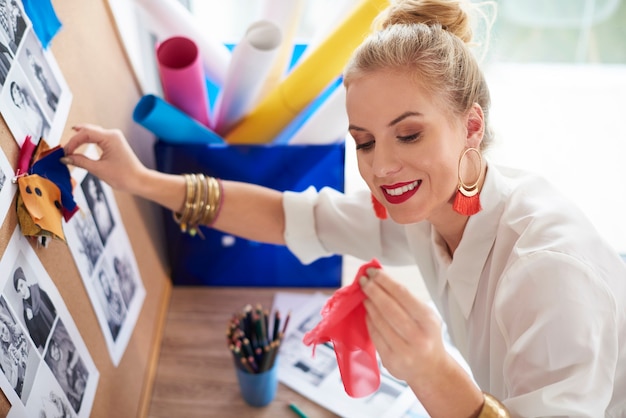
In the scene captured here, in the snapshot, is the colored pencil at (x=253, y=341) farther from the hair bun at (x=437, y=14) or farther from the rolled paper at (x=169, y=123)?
the hair bun at (x=437, y=14)

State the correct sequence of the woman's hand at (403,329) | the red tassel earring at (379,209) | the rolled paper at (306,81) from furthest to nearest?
the rolled paper at (306,81), the red tassel earring at (379,209), the woman's hand at (403,329)

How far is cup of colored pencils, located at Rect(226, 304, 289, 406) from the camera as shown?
3.32 ft

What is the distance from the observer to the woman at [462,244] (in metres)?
0.69

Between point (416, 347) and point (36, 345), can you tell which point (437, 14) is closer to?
point (416, 347)

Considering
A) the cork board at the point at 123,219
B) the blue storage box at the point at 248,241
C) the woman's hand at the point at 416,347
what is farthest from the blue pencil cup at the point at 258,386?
the woman's hand at the point at 416,347

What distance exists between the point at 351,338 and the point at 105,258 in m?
0.41

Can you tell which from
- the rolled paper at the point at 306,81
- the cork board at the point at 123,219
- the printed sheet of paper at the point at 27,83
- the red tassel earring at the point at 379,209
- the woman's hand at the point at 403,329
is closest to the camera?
the woman's hand at the point at 403,329

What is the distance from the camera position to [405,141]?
0.80 meters

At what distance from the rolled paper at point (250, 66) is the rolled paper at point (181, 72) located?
0.16 ft

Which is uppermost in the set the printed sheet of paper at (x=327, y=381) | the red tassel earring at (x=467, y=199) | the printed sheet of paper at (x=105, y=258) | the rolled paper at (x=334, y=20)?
the rolled paper at (x=334, y=20)

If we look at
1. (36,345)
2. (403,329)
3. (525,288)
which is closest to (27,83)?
(36,345)

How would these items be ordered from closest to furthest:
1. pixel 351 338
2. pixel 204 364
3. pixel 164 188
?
pixel 351 338 → pixel 164 188 → pixel 204 364

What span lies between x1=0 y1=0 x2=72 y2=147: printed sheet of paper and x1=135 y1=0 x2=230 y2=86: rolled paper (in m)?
0.32

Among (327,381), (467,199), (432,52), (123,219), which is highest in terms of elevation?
(432,52)
